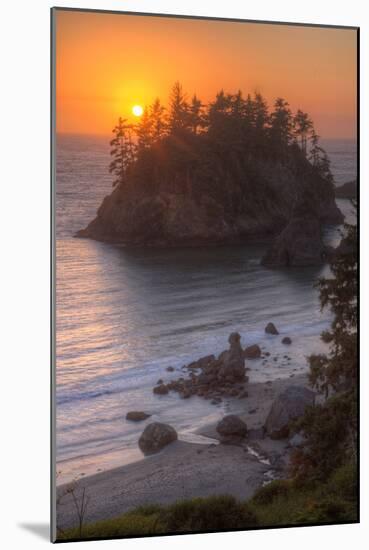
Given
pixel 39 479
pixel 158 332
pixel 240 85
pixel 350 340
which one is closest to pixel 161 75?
pixel 240 85

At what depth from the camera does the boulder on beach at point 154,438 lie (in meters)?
9.80

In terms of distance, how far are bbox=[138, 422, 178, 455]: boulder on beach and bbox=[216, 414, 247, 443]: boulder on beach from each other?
0.46 metres

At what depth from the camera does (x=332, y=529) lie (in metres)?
10.4

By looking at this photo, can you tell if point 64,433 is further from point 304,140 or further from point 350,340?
point 304,140

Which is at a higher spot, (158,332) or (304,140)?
(304,140)

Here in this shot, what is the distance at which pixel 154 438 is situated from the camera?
9.82m

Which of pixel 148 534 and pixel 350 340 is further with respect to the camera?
pixel 350 340

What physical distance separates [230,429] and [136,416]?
32.8 inches

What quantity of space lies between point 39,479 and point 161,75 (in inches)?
144

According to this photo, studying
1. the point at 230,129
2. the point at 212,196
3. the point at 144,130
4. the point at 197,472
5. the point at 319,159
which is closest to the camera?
the point at 197,472

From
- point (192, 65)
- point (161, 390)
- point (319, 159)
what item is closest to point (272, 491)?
point (161, 390)

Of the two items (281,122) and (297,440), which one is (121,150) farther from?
(297,440)

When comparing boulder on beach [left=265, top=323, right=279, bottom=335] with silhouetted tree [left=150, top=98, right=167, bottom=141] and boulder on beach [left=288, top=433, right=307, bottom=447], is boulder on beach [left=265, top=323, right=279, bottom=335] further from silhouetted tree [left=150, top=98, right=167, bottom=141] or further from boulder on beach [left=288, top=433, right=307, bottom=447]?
silhouetted tree [left=150, top=98, right=167, bottom=141]

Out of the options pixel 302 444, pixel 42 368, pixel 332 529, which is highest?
pixel 42 368
